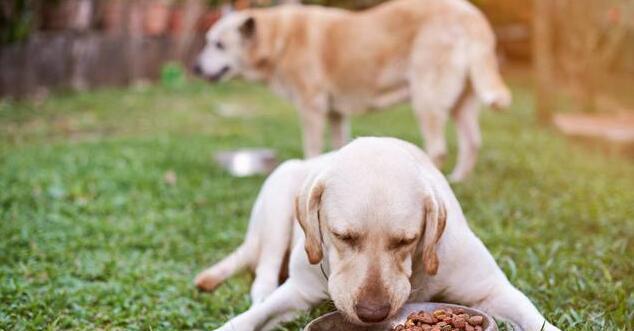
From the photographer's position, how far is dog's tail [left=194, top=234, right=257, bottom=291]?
353 cm

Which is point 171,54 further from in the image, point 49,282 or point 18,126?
point 49,282

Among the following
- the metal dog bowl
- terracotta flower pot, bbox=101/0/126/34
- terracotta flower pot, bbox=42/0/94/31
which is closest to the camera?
the metal dog bowl

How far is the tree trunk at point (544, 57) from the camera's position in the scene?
9062mm

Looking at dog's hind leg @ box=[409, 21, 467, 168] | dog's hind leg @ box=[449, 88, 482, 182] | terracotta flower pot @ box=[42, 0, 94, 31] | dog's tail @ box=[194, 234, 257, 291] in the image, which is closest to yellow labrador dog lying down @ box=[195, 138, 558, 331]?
dog's tail @ box=[194, 234, 257, 291]

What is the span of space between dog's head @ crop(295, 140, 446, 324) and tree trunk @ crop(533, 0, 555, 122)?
711cm

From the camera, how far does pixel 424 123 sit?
597 cm

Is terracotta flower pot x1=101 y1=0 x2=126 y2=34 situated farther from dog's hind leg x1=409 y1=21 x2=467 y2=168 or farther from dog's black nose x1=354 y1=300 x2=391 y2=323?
dog's black nose x1=354 y1=300 x2=391 y2=323

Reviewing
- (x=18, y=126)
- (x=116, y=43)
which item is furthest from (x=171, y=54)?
(x=18, y=126)

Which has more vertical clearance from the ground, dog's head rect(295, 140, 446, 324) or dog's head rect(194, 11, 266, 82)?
dog's head rect(295, 140, 446, 324)

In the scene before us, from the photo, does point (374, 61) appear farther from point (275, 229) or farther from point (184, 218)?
point (275, 229)

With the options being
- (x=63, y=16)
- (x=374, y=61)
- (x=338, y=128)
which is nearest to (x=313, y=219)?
(x=374, y=61)

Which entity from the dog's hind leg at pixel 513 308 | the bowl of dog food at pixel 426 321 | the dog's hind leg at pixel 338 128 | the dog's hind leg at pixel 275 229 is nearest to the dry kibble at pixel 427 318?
the bowl of dog food at pixel 426 321

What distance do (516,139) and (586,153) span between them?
813mm

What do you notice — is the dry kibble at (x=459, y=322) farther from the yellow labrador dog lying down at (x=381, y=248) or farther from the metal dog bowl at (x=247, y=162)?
the metal dog bowl at (x=247, y=162)
